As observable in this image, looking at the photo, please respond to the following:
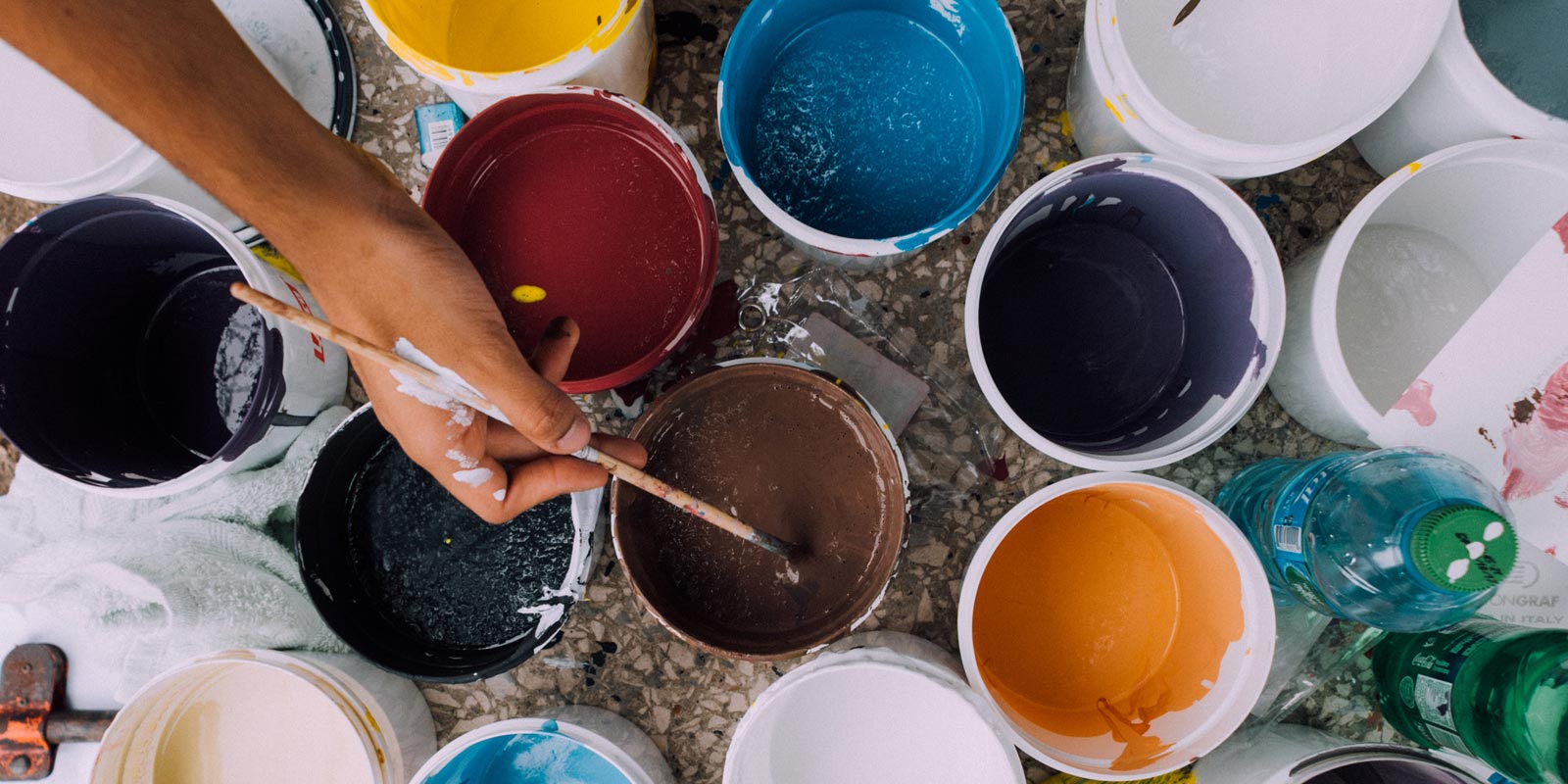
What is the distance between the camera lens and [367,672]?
1.37 m

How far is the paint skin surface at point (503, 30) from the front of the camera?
4.44 ft

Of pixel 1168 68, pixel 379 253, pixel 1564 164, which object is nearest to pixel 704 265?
pixel 379 253

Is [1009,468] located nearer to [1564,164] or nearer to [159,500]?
[1564,164]

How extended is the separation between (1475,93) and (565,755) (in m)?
1.84

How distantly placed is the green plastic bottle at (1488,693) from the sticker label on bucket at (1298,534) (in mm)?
231

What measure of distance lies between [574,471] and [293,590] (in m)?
0.67

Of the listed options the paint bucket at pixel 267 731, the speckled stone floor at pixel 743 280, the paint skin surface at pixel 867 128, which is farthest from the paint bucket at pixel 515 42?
the paint bucket at pixel 267 731

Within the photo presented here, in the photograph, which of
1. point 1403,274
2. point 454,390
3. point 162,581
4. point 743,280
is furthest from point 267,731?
point 1403,274

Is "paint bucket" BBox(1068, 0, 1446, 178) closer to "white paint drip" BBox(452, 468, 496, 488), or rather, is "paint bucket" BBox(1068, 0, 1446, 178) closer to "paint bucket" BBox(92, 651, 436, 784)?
"white paint drip" BBox(452, 468, 496, 488)

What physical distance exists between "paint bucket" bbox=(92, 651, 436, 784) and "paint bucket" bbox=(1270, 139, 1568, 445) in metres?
1.65

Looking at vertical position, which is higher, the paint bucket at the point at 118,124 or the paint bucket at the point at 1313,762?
the paint bucket at the point at 118,124

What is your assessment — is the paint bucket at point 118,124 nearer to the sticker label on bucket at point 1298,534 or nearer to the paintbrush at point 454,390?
the paintbrush at point 454,390

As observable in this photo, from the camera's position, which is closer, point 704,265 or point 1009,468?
point 704,265

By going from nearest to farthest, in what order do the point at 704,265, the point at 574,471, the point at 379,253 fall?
1. the point at 379,253
2. the point at 574,471
3. the point at 704,265
